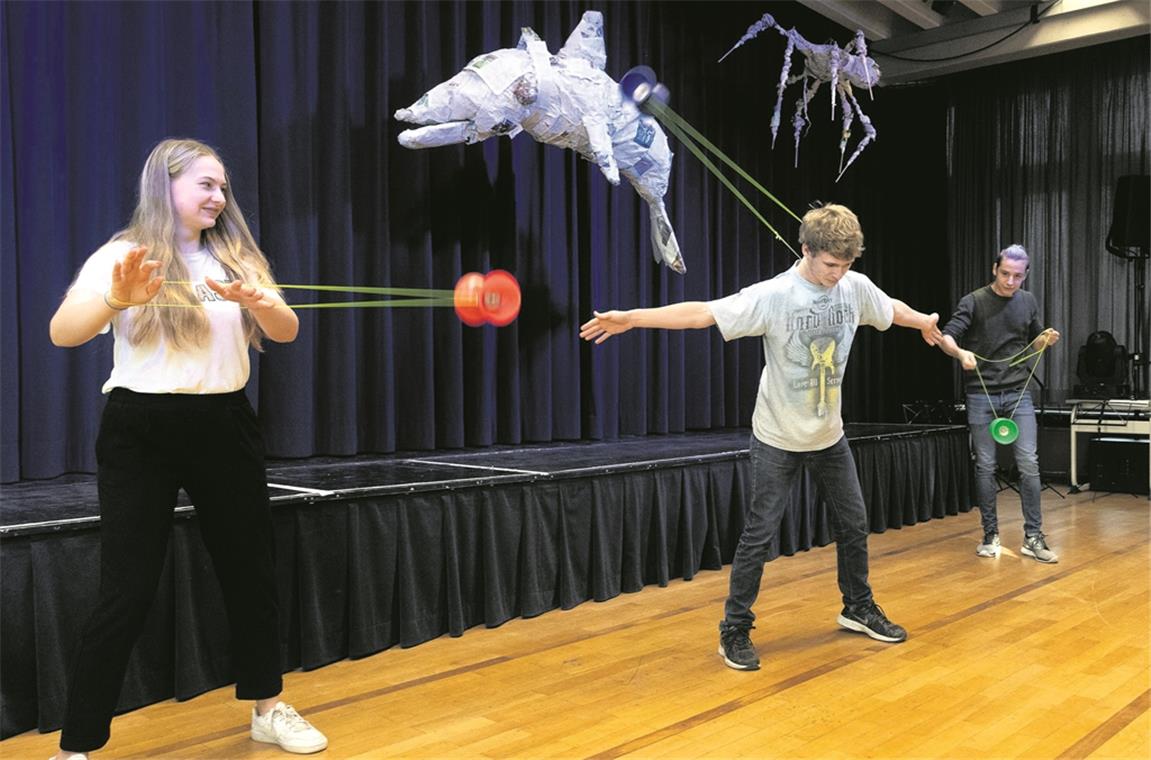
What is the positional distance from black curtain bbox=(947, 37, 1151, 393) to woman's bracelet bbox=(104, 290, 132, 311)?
7536 mm

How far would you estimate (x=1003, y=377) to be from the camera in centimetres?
454

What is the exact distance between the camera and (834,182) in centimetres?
781

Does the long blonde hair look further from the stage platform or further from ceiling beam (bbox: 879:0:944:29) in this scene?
ceiling beam (bbox: 879:0:944:29)

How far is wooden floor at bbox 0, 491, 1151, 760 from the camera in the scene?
2381mm

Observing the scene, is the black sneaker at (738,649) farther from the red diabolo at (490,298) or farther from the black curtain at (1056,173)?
the black curtain at (1056,173)

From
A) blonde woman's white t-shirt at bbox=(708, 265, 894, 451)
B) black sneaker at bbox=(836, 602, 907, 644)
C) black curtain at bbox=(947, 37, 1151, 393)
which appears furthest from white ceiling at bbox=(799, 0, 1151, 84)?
black sneaker at bbox=(836, 602, 907, 644)

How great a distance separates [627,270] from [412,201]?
5.66ft

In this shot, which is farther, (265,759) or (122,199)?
(122,199)

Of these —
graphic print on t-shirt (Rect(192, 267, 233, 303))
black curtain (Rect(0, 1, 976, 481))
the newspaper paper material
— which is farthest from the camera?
the newspaper paper material

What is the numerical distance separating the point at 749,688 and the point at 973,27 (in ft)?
22.4

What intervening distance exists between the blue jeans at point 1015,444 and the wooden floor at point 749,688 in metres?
0.52

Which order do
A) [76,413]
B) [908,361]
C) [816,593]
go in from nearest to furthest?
[76,413] < [816,593] < [908,361]

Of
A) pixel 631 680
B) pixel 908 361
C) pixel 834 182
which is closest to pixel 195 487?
pixel 631 680

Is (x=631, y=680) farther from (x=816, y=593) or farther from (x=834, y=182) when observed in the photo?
(x=834, y=182)
